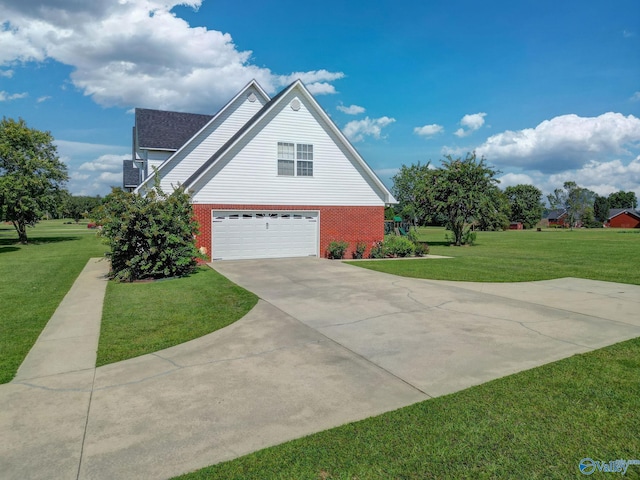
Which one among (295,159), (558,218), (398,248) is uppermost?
(295,159)

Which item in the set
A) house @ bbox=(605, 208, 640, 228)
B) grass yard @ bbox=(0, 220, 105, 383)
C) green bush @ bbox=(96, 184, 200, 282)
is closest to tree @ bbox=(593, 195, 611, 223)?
house @ bbox=(605, 208, 640, 228)

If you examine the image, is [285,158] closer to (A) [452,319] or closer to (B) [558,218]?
(A) [452,319]

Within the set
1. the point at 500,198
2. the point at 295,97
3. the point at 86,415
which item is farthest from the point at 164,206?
the point at 500,198

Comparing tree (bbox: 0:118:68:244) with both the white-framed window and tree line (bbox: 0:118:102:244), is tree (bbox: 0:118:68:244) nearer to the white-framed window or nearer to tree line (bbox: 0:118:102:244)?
tree line (bbox: 0:118:102:244)

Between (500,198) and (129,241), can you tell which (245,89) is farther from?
(500,198)

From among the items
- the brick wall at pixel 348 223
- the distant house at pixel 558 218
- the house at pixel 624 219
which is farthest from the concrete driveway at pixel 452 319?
the house at pixel 624 219

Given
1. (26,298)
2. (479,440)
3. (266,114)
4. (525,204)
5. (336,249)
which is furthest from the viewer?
(525,204)

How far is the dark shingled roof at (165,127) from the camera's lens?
22625 millimetres

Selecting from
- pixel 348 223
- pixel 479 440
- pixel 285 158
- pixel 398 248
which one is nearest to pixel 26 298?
pixel 479 440

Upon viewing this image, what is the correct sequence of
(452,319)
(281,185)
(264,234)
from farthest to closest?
(281,185) < (264,234) < (452,319)

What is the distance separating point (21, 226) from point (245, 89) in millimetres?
21462

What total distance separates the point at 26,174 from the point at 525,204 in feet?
305

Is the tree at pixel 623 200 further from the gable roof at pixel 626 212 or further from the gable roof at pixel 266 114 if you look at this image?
the gable roof at pixel 266 114

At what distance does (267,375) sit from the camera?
518 cm
